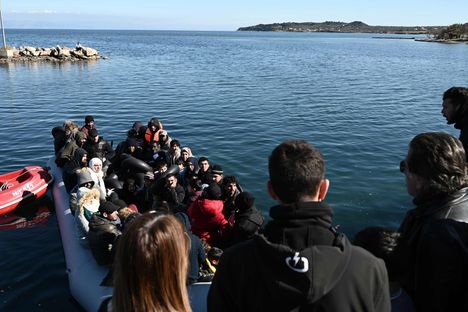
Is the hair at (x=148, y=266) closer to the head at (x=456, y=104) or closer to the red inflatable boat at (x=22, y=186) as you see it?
the head at (x=456, y=104)

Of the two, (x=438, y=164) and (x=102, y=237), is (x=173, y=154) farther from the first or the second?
(x=438, y=164)

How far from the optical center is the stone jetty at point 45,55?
155 feet

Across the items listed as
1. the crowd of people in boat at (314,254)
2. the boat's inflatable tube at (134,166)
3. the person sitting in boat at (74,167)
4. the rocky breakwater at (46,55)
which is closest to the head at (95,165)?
the person sitting in boat at (74,167)

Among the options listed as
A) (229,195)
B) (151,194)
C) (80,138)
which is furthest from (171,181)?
(80,138)

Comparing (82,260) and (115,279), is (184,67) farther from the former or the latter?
(115,279)

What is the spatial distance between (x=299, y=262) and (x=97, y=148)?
30.4 ft

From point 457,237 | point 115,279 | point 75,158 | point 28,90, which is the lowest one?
point 28,90

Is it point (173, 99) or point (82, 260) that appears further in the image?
point (173, 99)

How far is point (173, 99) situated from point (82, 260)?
1935 cm

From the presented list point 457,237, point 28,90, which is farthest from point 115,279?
point 28,90

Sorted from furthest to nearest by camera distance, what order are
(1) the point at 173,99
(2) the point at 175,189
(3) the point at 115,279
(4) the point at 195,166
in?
(1) the point at 173,99 < (4) the point at 195,166 < (2) the point at 175,189 < (3) the point at 115,279

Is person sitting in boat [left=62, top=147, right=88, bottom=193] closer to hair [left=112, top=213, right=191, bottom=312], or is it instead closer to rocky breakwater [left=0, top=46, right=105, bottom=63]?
hair [left=112, top=213, right=191, bottom=312]

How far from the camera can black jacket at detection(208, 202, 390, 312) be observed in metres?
2.08

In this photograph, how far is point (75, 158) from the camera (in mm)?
9602
